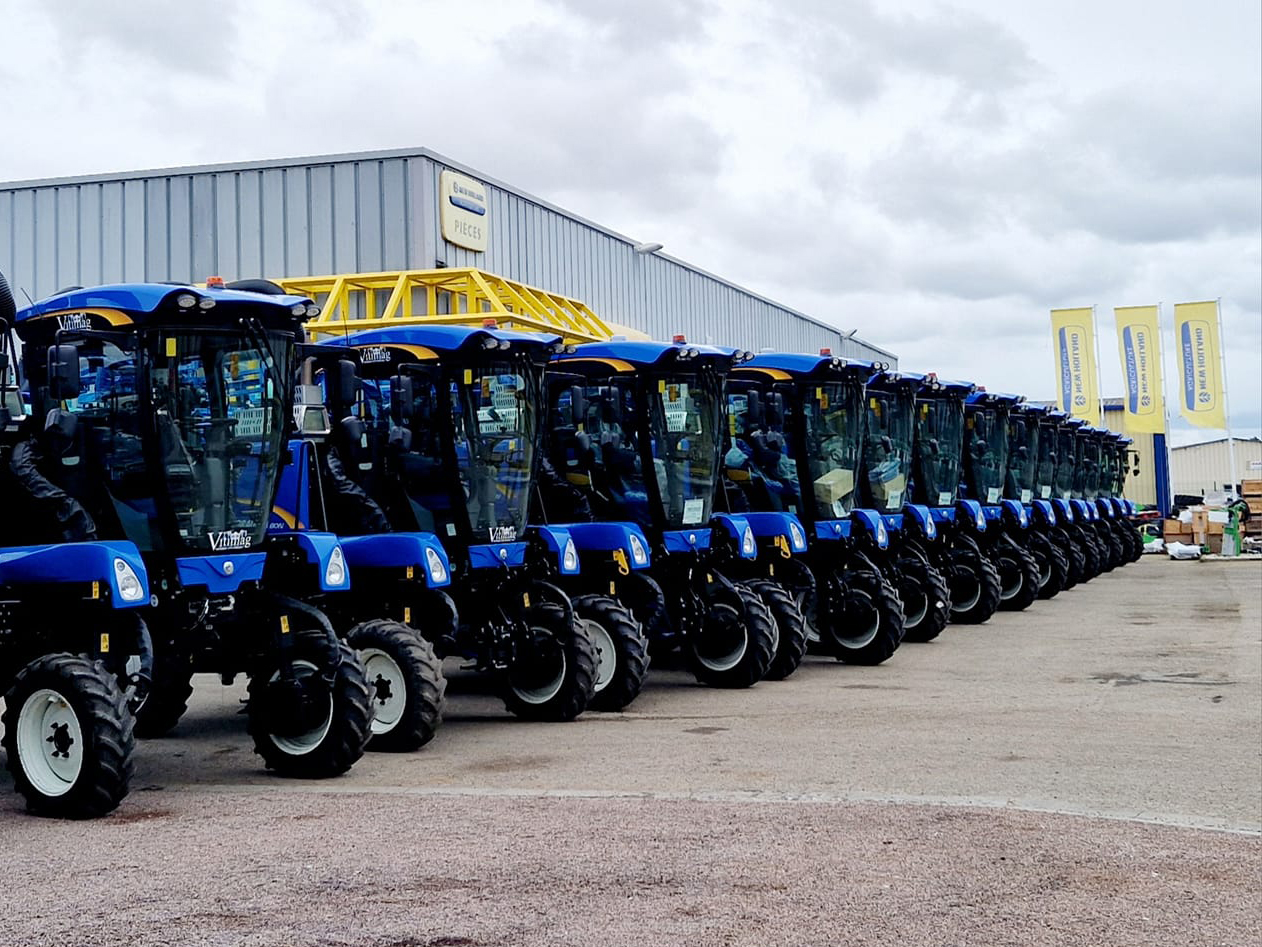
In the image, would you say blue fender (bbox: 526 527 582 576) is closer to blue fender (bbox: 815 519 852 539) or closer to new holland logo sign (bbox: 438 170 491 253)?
blue fender (bbox: 815 519 852 539)

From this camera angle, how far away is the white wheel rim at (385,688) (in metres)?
9.80

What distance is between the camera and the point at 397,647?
31.9 ft

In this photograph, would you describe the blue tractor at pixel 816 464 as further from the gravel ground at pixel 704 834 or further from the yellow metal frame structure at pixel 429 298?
the yellow metal frame structure at pixel 429 298

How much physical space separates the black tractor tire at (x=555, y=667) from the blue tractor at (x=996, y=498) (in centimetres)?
1120

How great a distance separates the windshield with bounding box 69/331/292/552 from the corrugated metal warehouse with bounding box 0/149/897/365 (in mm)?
11764

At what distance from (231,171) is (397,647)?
1324cm

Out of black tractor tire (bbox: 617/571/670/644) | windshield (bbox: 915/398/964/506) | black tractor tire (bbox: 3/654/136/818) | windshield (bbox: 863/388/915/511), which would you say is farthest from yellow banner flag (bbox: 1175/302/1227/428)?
black tractor tire (bbox: 3/654/136/818)

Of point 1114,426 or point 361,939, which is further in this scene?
point 1114,426

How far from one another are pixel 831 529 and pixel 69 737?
874 centimetres

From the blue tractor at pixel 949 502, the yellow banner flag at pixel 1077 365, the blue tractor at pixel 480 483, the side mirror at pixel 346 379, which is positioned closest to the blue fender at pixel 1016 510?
the blue tractor at pixel 949 502

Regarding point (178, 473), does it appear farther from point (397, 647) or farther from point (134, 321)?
point (397, 647)

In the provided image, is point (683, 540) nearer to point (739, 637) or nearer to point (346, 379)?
point (739, 637)

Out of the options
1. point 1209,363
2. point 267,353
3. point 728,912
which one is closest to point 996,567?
point 267,353

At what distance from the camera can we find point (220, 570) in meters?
8.59
